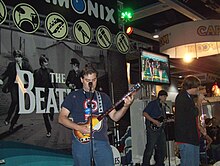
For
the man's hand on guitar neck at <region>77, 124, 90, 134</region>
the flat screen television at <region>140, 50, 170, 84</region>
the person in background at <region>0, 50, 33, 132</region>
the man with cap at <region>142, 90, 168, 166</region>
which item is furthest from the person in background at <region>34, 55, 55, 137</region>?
the man with cap at <region>142, 90, 168, 166</region>

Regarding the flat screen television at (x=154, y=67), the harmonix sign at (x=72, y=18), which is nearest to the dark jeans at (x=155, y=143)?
the flat screen television at (x=154, y=67)

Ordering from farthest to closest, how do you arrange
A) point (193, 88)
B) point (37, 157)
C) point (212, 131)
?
1. point (212, 131)
2. point (37, 157)
3. point (193, 88)

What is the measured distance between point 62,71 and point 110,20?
4.57 feet

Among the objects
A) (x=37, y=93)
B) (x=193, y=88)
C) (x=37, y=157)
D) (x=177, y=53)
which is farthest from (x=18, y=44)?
(x=177, y=53)

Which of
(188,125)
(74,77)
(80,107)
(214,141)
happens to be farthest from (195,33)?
(80,107)

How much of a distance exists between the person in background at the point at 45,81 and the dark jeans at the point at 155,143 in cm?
227

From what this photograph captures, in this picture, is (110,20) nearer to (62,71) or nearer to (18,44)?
(62,71)

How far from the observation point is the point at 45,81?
4.09m

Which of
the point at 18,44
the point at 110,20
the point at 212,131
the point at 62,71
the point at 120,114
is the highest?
the point at 110,20

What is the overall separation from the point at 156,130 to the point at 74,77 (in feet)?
6.87

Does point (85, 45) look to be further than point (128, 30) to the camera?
No

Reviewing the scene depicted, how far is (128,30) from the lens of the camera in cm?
652

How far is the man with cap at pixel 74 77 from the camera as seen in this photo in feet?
14.4

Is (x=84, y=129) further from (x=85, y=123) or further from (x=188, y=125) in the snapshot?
(x=188, y=125)
